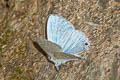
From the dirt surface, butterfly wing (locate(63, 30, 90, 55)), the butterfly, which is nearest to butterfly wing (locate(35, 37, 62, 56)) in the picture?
the butterfly

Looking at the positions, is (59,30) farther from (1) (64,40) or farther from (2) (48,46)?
(2) (48,46)

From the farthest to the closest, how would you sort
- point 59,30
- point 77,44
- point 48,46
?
point 59,30 → point 77,44 → point 48,46

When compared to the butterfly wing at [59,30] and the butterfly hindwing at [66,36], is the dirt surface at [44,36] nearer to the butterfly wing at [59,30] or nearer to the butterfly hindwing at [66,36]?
the butterfly hindwing at [66,36]

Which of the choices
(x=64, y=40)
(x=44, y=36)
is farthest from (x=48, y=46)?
(x=44, y=36)

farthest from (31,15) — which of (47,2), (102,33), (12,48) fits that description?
(102,33)

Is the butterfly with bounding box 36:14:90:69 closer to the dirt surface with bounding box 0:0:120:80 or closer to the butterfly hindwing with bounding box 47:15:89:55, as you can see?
the butterfly hindwing with bounding box 47:15:89:55

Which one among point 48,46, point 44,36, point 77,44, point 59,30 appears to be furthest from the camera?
point 44,36

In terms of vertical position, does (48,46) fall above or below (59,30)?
below

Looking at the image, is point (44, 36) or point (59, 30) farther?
point (44, 36)
